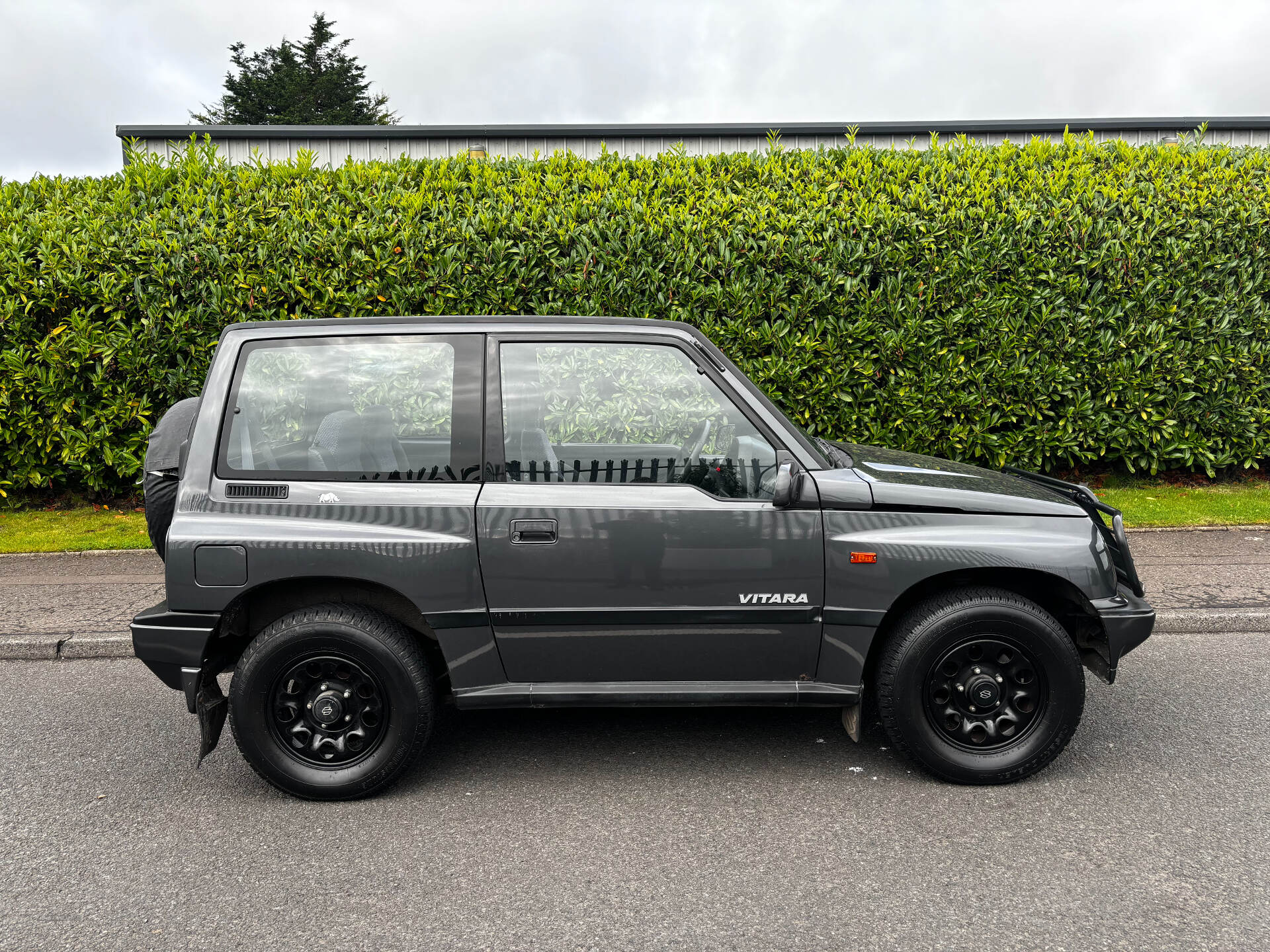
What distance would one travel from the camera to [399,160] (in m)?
8.29

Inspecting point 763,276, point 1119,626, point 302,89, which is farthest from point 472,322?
point 302,89

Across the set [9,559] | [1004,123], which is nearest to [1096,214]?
[1004,123]

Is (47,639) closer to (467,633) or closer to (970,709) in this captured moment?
(467,633)

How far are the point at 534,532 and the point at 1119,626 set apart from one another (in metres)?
2.18

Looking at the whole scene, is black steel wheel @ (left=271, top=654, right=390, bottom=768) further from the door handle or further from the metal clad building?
the metal clad building

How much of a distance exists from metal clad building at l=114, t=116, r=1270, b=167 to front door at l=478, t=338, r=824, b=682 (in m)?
10.1

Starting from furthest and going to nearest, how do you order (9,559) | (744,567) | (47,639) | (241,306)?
1. (241,306)
2. (9,559)
3. (47,639)
4. (744,567)

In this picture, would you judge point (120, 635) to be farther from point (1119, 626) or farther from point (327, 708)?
point (1119, 626)

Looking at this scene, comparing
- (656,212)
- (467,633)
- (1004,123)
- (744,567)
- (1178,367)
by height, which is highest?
(1004,123)

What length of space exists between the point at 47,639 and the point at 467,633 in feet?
10.6

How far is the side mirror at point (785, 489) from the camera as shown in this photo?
11.1ft

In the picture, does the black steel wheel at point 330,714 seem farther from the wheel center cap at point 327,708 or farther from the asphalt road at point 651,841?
the asphalt road at point 651,841

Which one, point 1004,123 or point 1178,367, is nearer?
point 1178,367

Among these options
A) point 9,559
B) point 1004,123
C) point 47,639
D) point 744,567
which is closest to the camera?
point 744,567
